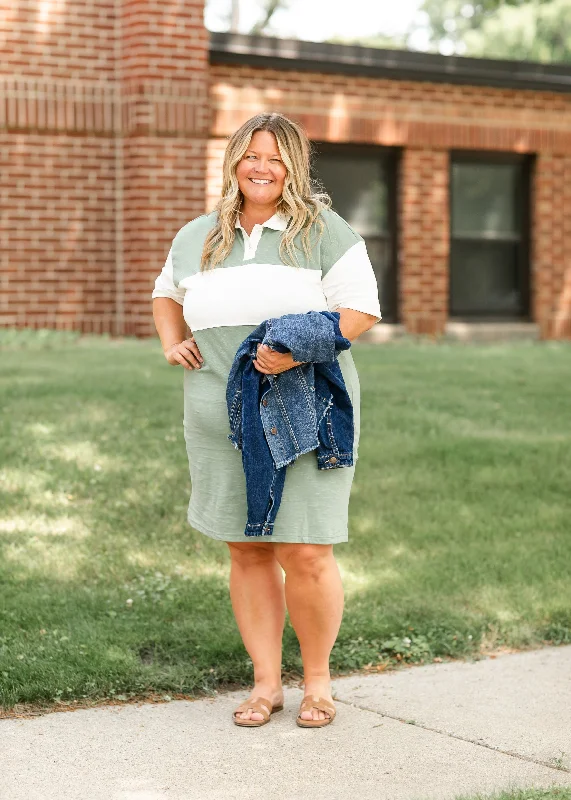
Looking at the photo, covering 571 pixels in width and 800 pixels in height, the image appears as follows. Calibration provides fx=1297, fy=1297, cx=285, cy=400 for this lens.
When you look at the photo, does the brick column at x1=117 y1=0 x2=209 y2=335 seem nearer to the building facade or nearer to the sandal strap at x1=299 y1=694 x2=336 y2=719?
the building facade

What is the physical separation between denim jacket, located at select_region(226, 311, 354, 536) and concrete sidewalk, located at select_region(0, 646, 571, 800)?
699 millimetres

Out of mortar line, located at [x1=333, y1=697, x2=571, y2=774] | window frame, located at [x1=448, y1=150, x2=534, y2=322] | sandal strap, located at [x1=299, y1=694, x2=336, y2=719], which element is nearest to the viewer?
mortar line, located at [x1=333, y1=697, x2=571, y2=774]

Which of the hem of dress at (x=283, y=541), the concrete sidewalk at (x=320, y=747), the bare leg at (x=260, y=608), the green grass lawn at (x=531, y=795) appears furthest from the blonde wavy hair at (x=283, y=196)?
the green grass lawn at (x=531, y=795)

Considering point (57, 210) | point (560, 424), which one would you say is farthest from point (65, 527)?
point (57, 210)

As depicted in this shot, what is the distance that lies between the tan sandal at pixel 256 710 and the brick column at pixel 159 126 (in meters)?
8.66

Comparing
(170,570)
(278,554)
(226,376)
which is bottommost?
(170,570)

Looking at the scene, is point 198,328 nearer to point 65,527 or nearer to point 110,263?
point 65,527

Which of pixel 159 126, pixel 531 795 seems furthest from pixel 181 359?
pixel 159 126

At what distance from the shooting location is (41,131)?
1244 cm

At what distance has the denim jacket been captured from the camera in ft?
13.2

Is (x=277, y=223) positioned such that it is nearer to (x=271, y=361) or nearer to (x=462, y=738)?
(x=271, y=361)

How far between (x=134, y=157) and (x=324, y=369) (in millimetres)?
8892

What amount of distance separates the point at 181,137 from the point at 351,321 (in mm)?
8894

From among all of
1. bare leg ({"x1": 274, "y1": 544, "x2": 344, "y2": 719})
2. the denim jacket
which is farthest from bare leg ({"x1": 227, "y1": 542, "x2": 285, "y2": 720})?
the denim jacket
